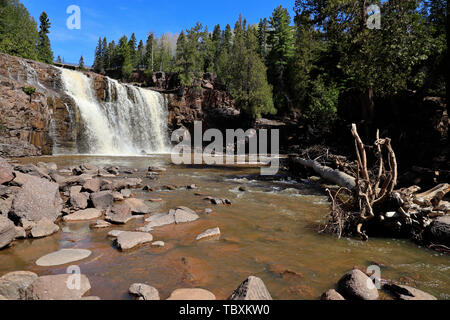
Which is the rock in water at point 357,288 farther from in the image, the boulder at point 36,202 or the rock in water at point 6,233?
the boulder at point 36,202

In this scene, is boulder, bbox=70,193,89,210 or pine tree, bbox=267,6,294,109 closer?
boulder, bbox=70,193,89,210

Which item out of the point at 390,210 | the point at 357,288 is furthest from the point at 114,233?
the point at 390,210

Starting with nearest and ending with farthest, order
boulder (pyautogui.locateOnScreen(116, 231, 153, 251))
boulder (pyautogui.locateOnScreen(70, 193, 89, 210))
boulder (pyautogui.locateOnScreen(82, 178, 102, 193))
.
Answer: boulder (pyautogui.locateOnScreen(116, 231, 153, 251)), boulder (pyautogui.locateOnScreen(70, 193, 89, 210)), boulder (pyautogui.locateOnScreen(82, 178, 102, 193))

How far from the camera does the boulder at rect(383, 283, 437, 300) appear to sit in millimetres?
2762

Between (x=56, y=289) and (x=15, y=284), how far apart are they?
0.52m

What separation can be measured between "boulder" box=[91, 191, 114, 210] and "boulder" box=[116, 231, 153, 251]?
1964mm

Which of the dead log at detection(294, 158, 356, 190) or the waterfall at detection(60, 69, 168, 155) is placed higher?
the waterfall at detection(60, 69, 168, 155)

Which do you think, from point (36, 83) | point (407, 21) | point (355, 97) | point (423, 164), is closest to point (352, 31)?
point (407, 21)

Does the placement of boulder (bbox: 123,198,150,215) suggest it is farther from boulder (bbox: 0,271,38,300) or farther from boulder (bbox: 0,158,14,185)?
boulder (bbox: 0,271,38,300)

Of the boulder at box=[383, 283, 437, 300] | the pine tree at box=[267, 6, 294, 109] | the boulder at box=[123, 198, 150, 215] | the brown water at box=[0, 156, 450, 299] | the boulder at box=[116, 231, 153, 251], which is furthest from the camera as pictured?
the pine tree at box=[267, 6, 294, 109]

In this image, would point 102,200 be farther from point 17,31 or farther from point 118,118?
point 17,31

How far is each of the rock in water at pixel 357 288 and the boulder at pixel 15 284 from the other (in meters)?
3.42

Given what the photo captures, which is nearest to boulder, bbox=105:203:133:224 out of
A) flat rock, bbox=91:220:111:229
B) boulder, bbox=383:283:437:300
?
flat rock, bbox=91:220:111:229

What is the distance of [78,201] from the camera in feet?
19.9
